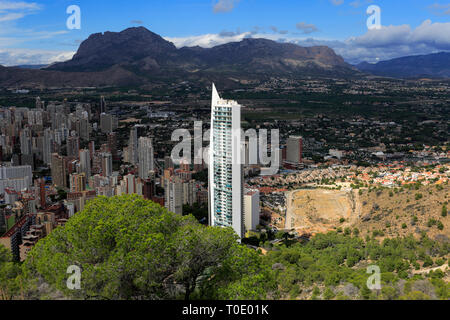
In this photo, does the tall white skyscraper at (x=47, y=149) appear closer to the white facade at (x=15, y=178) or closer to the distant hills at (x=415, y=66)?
the white facade at (x=15, y=178)

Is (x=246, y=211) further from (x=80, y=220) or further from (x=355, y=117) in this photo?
(x=355, y=117)

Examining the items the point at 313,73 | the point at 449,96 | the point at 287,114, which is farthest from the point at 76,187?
the point at 313,73

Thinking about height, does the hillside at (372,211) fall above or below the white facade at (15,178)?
below

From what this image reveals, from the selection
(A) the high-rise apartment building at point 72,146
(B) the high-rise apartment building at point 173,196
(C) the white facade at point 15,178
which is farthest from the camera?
(A) the high-rise apartment building at point 72,146

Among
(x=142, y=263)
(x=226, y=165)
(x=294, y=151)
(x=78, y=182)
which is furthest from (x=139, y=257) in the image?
(x=294, y=151)

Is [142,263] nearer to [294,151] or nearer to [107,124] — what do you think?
[294,151]

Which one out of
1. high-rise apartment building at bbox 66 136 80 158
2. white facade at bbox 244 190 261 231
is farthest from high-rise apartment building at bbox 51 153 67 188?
white facade at bbox 244 190 261 231

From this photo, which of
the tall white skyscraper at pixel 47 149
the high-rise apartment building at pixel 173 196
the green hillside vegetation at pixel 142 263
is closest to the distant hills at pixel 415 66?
the tall white skyscraper at pixel 47 149
